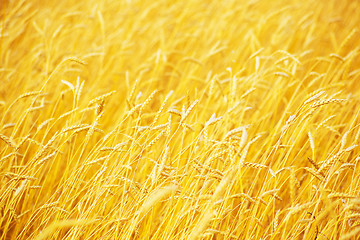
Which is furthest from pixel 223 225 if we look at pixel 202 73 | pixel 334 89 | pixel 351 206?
pixel 202 73

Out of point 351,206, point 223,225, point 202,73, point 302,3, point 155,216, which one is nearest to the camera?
point 351,206

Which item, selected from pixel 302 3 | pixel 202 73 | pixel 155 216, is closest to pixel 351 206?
pixel 155 216

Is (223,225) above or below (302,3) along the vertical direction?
below

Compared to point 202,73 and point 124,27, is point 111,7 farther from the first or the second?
point 202,73

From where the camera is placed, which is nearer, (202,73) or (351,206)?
(351,206)

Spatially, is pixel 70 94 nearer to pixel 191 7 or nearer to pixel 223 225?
pixel 223 225

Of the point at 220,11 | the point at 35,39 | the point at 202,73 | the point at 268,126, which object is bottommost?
the point at 268,126

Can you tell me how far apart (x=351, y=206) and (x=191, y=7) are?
288 cm

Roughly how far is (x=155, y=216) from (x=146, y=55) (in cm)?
178

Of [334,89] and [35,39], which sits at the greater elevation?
[35,39]

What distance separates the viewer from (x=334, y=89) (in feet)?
7.34

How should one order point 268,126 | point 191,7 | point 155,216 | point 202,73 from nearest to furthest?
point 155,216, point 268,126, point 202,73, point 191,7

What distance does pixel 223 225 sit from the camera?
4.99 feet

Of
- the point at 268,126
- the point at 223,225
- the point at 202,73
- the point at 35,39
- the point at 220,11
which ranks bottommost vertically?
the point at 223,225
